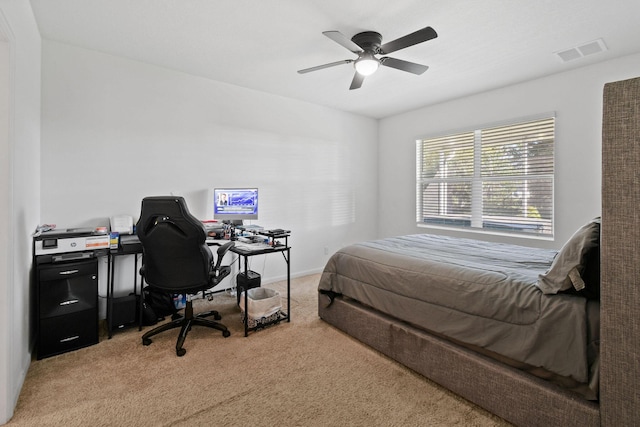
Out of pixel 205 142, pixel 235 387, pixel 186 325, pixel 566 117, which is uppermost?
pixel 566 117

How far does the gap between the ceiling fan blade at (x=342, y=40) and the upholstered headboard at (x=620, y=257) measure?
1690 millimetres

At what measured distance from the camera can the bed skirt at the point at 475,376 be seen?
1.44m

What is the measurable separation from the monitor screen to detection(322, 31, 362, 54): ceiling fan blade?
1.80m

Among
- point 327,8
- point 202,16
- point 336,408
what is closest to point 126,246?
point 202,16

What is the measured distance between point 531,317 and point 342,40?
2284mm

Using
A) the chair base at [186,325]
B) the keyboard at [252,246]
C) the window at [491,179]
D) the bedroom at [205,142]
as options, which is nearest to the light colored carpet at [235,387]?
the chair base at [186,325]

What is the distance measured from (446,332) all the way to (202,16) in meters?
2.91

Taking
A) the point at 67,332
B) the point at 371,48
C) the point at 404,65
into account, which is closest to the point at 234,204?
the point at 67,332

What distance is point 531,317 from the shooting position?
1.58 m

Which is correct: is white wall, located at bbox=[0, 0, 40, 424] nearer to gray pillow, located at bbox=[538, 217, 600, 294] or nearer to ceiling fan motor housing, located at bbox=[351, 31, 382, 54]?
ceiling fan motor housing, located at bbox=[351, 31, 382, 54]

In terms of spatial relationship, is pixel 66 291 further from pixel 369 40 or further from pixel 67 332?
pixel 369 40

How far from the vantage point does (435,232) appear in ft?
15.6

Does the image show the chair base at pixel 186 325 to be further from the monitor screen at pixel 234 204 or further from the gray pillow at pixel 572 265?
the gray pillow at pixel 572 265

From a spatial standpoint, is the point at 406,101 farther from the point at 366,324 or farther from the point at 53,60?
the point at 53,60
